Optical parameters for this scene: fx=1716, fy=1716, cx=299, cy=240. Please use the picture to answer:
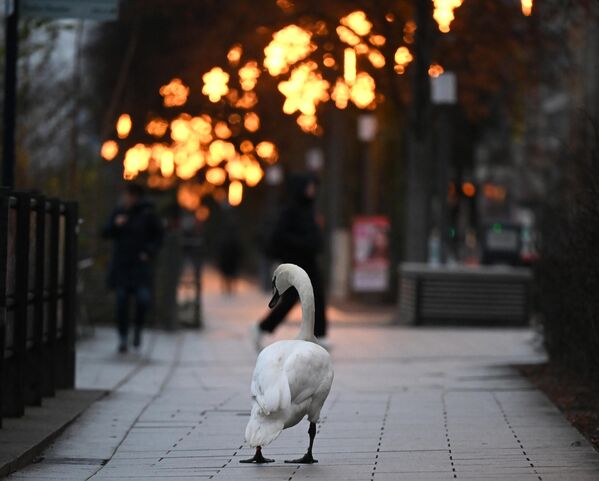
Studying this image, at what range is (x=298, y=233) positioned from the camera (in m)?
18.0

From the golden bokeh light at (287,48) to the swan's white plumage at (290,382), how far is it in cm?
1687

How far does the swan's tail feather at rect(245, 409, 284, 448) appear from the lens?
8.62 metres

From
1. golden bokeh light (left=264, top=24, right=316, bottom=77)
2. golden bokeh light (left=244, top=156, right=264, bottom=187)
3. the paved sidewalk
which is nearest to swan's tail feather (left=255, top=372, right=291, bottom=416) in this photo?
the paved sidewalk

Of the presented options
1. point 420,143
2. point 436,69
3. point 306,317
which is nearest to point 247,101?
point 436,69

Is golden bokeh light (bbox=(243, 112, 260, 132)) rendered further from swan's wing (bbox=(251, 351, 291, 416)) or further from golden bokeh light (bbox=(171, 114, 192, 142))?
swan's wing (bbox=(251, 351, 291, 416))

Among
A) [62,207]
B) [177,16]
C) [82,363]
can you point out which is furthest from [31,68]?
[62,207]

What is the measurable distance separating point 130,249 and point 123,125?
10782mm

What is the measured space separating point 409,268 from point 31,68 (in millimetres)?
6023

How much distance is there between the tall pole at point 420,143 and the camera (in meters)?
23.7

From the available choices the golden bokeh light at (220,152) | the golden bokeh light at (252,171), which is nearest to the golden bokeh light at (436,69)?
the golden bokeh light at (220,152)

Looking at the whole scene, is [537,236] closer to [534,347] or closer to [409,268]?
[534,347]

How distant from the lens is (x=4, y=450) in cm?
938

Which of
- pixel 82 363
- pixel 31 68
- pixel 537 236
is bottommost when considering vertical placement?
pixel 82 363

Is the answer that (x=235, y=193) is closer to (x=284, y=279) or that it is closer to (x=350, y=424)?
(x=350, y=424)
